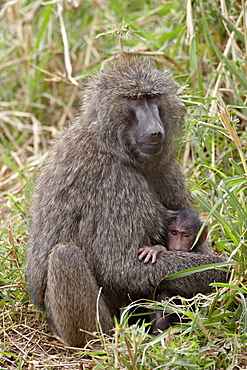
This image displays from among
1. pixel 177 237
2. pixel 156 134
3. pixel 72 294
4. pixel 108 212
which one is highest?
pixel 156 134

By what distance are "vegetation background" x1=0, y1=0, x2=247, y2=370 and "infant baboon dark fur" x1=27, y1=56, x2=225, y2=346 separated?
20 cm

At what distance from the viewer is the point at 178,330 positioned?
3043mm

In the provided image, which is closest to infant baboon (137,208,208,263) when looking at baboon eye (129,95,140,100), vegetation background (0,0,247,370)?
vegetation background (0,0,247,370)

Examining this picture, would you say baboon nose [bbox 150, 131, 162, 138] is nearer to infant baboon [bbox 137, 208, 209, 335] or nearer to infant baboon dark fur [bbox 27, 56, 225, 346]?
infant baboon dark fur [bbox 27, 56, 225, 346]

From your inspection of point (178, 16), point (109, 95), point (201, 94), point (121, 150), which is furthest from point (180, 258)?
point (178, 16)

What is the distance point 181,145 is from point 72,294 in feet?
4.95

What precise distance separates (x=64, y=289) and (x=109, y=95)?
1.17 metres

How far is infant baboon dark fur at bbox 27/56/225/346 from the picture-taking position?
3.33 metres

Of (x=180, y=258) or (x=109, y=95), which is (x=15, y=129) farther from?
(x=180, y=258)

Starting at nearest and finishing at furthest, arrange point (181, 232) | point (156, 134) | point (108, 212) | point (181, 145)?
point (156, 134) → point (108, 212) → point (181, 232) → point (181, 145)

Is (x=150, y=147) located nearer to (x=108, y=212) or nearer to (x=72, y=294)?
(x=108, y=212)

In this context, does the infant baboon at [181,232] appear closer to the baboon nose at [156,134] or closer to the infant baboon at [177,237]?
the infant baboon at [177,237]

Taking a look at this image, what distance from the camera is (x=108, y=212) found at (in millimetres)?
3414

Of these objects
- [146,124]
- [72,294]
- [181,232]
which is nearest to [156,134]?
[146,124]
